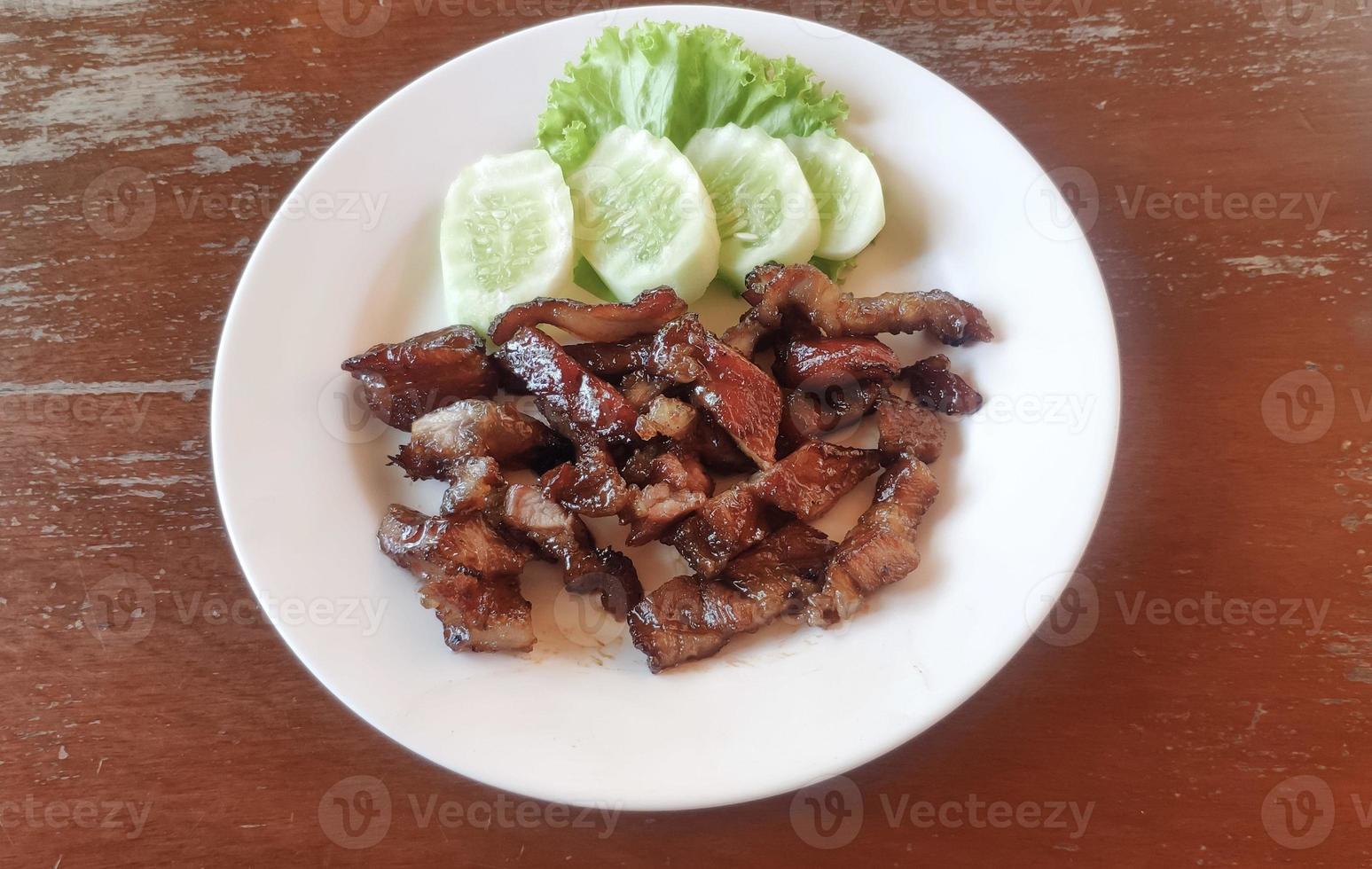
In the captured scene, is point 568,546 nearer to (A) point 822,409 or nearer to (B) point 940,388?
(A) point 822,409

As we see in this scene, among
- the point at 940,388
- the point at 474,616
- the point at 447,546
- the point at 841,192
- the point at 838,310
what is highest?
the point at 841,192

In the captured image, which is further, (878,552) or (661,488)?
(661,488)

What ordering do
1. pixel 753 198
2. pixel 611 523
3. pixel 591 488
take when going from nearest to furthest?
pixel 591 488, pixel 611 523, pixel 753 198

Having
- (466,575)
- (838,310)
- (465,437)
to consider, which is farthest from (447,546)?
(838,310)

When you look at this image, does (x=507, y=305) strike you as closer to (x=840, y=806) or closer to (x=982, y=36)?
(x=840, y=806)

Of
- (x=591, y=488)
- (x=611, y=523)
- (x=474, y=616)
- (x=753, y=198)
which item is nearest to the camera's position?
(x=474, y=616)

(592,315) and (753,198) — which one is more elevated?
(753,198)

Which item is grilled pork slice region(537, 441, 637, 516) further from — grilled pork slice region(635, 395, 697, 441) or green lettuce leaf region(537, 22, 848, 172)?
green lettuce leaf region(537, 22, 848, 172)
